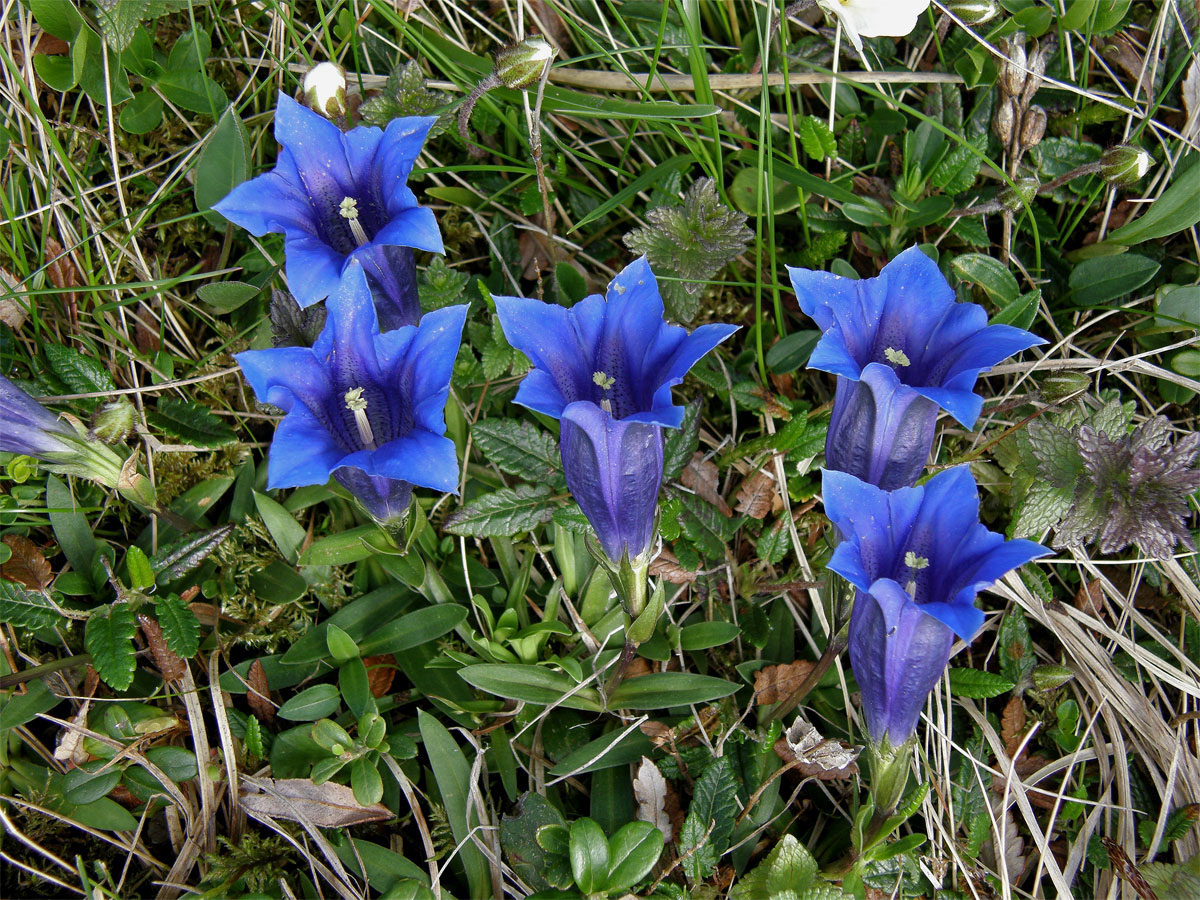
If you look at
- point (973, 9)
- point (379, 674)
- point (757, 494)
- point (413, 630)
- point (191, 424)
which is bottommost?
point (379, 674)

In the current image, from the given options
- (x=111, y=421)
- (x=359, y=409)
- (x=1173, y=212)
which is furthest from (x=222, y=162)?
(x=1173, y=212)

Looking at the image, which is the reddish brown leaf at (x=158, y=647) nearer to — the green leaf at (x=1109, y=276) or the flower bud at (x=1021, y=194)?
the flower bud at (x=1021, y=194)

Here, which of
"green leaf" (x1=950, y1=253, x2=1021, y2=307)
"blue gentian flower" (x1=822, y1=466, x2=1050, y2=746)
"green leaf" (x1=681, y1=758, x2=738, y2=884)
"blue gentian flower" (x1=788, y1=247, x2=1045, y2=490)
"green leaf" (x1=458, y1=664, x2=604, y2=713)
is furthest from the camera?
"green leaf" (x1=950, y1=253, x2=1021, y2=307)

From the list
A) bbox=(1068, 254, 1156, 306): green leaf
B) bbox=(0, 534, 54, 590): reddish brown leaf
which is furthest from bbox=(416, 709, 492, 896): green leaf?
bbox=(1068, 254, 1156, 306): green leaf

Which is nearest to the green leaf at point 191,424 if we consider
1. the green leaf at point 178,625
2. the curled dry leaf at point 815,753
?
the green leaf at point 178,625

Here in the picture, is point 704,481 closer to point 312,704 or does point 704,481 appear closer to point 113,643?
point 312,704

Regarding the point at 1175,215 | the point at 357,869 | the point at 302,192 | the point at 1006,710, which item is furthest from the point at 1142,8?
the point at 357,869

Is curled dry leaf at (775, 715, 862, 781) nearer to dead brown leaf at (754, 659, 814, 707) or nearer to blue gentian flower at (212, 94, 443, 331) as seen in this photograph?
dead brown leaf at (754, 659, 814, 707)
